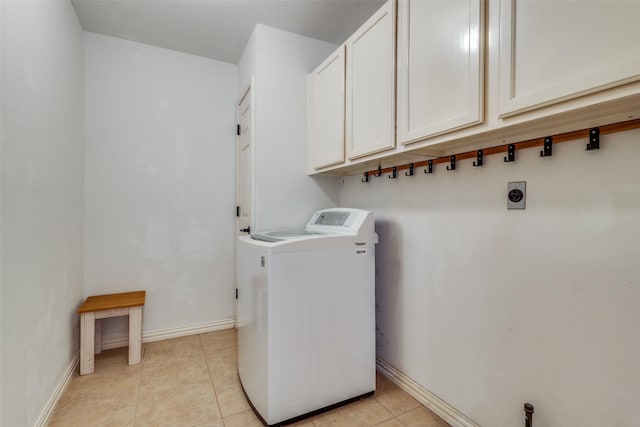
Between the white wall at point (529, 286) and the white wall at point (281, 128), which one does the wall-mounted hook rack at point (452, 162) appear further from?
the white wall at point (281, 128)

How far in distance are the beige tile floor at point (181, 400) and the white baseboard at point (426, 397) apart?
0.11 feet

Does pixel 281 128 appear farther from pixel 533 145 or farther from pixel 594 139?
pixel 594 139

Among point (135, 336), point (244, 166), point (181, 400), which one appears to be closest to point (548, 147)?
point (244, 166)

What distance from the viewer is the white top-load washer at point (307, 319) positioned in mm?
1515

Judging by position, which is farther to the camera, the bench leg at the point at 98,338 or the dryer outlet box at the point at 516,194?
the bench leg at the point at 98,338

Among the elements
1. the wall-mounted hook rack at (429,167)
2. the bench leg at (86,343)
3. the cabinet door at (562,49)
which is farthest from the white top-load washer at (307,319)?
the bench leg at (86,343)

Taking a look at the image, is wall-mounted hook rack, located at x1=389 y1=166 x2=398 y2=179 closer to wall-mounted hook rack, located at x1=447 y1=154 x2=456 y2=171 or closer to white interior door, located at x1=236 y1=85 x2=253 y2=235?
wall-mounted hook rack, located at x1=447 y1=154 x2=456 y2=171

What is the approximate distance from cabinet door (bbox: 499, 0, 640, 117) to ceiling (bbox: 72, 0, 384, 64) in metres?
1.34

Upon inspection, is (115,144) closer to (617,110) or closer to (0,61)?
(0,61)

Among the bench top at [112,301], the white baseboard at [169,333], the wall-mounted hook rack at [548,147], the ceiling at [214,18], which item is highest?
the ceiling at [214,18]

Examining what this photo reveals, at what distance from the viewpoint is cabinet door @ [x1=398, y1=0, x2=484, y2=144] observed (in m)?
1.11

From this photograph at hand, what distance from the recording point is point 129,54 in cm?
253

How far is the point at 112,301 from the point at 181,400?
3.20 ft

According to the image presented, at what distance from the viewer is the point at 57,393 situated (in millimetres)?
1748
